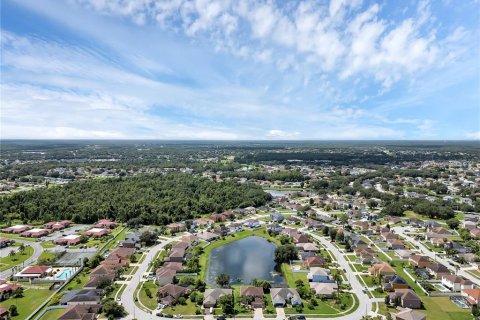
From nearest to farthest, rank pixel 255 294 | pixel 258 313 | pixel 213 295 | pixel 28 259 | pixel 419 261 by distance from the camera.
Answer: pixel 258 313 < pixel 213 295 < pixel 255 294 < pixel 419 261 < pixel 28 259

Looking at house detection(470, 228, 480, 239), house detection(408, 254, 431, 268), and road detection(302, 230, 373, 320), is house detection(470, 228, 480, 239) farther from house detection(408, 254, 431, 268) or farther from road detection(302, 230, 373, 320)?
road detection(302, 230, 373, 320)

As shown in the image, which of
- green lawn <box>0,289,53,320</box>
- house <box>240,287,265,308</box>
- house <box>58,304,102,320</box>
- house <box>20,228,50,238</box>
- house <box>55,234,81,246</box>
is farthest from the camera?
house <box>20,228,50,238</box>

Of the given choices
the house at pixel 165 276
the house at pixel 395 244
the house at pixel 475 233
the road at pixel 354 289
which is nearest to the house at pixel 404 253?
the house at pixel 395 244

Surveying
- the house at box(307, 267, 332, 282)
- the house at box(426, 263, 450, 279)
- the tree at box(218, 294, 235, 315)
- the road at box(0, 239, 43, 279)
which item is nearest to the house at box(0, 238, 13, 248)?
the road at box(0, 239, 43, 279)

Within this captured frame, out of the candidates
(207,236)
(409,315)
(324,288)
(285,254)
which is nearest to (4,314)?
(207,236)

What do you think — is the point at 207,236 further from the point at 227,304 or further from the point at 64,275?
the point at 227,304

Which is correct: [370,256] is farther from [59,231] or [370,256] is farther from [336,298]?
[59,231]

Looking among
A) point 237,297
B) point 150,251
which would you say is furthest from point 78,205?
point 237,297
